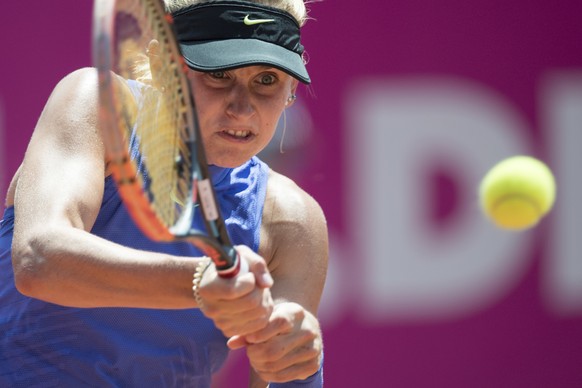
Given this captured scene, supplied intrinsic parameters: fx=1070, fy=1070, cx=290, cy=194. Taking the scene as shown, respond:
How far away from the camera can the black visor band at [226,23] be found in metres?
2.10

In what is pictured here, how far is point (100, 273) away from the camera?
1.74 m

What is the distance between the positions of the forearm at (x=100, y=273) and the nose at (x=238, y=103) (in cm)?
43

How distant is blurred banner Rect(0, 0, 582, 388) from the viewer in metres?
4.39

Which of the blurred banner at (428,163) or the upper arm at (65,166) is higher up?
the blurred banner at (428,163)

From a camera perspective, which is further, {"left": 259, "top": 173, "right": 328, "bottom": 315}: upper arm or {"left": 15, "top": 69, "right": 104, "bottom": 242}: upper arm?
{"left": 259, "top": 173, "right": 328, "bottom": 315}: upper arm

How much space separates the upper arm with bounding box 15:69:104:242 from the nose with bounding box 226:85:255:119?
0.85ft

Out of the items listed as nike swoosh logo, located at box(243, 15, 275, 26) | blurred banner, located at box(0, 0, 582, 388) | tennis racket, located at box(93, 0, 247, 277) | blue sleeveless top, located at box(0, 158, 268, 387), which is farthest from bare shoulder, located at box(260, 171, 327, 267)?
blurred banner, located at box(0, 0, 582, 388)

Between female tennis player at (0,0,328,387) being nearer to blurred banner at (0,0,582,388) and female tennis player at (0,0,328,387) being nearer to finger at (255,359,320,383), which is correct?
finger at (255,359,320,383)

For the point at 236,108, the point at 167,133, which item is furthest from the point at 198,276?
the point at 236,108

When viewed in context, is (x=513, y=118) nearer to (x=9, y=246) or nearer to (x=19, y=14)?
(x=19, y=14)

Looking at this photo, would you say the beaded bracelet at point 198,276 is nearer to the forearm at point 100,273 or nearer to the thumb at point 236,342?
the forearm at point 100,273

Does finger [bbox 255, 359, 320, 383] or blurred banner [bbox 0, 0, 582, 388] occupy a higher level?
blurred banner [bbox 0, 0, 582, 388]

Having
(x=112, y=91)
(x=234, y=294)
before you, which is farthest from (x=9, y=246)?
(x=112, y=91)

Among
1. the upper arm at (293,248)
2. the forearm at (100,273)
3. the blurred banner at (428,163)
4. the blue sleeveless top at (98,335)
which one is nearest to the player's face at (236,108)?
the blue sleeveless top at (98,335)
